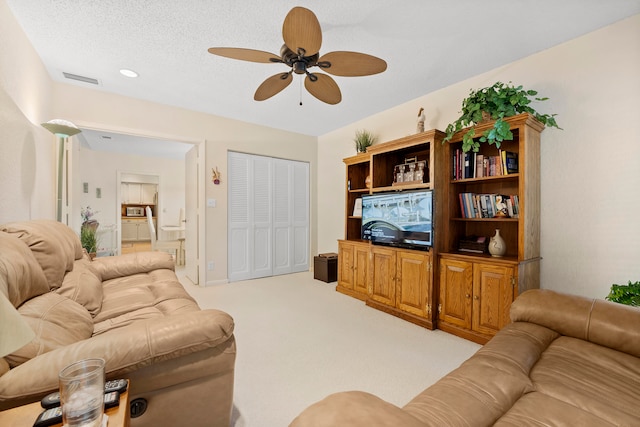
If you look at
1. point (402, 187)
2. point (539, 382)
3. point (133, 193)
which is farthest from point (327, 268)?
point (133, 193)

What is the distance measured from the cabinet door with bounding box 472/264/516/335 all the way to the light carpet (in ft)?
0.80

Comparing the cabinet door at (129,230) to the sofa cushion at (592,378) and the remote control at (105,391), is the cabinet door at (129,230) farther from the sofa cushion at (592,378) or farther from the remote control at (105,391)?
the sofa cushion at (592,378)

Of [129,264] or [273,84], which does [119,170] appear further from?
[273,84]

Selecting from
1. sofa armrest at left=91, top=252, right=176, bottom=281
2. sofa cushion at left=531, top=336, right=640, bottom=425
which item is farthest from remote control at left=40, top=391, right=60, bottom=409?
sofa armrest at left=91, top=252, right=176, bottom=281

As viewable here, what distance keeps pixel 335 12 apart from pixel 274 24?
1.63 ft

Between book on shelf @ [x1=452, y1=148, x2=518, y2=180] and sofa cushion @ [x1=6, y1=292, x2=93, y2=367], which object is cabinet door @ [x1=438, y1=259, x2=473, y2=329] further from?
sofa cushion @ [x1=6, y1=292, x2=93, y2=367]

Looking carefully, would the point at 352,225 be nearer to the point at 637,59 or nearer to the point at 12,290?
the point at 637,59

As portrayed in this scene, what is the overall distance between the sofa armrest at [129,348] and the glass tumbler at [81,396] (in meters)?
0.13

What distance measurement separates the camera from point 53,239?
1.54 meters

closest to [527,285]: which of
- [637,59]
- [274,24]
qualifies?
[637,59]

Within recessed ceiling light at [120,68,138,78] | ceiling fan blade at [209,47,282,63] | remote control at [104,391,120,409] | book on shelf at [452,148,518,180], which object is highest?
recessed ceiling light at [120,68,138,78]

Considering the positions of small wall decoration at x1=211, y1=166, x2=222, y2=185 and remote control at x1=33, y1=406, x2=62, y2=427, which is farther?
small wall decoration at x1=211, y1=166, x2=222, y2=185

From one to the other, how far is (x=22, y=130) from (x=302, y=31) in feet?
7.45

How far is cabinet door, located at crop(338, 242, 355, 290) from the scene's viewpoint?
12.2ft
